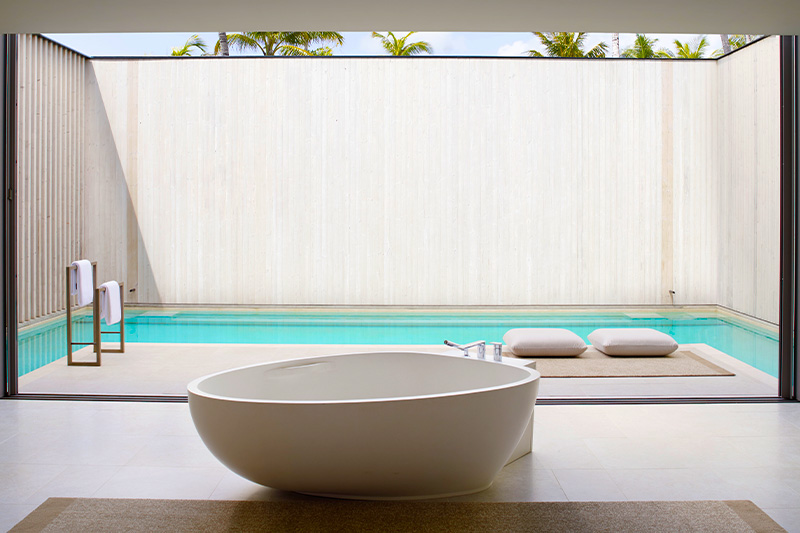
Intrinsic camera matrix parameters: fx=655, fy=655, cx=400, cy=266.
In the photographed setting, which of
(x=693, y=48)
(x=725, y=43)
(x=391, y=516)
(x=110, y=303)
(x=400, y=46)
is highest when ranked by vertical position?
(x=693, y=48)

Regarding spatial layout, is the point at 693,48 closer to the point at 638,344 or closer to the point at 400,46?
the point at 400,46

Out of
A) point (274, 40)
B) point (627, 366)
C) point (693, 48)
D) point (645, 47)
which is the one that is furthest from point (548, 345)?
point (645, 47)

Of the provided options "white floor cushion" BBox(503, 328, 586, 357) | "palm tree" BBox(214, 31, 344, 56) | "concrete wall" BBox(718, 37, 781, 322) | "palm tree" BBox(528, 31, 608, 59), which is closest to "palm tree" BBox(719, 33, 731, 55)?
"concrete wall" BBox(718, 37, 781, 322)

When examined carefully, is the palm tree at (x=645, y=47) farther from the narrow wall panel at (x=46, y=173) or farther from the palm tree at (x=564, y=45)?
the narrow wall panel at (x=46, y=173)

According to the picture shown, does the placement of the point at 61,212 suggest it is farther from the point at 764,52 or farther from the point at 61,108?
the point at 764,52

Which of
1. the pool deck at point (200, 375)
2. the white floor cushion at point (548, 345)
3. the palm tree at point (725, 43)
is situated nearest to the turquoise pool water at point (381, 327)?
the pool deck at point (200, 375)

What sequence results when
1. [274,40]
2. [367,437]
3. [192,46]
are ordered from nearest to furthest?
[367,437] < [192,46] < [274,40]

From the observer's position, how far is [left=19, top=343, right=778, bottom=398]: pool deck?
4160 mm

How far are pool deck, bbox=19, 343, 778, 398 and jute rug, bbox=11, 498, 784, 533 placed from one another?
5.47 feet

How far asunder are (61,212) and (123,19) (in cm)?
423

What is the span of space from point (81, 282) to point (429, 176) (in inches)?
158

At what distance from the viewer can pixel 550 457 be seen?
2996 millimetres

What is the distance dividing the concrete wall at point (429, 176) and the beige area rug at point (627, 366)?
93.8 inches

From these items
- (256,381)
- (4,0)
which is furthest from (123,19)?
(256,381)
